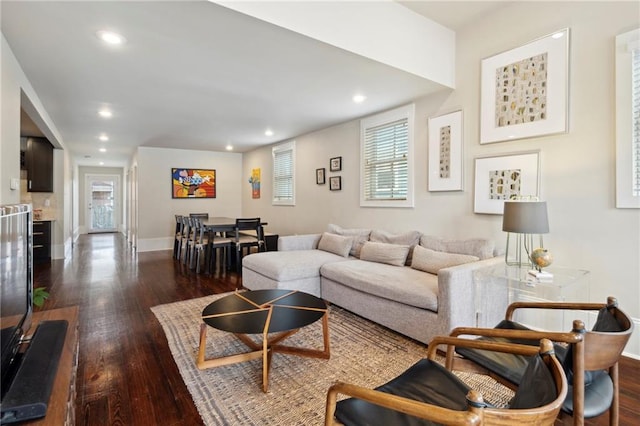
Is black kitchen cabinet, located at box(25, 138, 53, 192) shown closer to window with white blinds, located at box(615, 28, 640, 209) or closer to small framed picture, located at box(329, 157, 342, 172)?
small framed picture, located at box(329, 157, 342, 172)

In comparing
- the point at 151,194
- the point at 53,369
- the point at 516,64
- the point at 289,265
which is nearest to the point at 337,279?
the point at 289,265

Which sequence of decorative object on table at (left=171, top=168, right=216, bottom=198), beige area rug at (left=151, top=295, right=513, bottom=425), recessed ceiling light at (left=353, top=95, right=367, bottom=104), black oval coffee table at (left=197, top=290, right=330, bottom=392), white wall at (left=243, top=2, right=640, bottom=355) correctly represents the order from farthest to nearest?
1. decorative object on table at (left=171, top=168, right=216, bottom=198)
2. recessed ceiling light at (left=353, top=95, right=367, bottom=104)
3. white wall at (left=243, top=2, right=640, bottom=355)
4. black oval coffee table at (left=197, top=290, right=330, bottom=392)
5. beige area rug at (left=151, top=295, right=513, bottom=425)

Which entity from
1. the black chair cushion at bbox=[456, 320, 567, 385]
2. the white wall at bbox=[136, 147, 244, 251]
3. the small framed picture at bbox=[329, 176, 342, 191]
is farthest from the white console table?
the white wall at bbox=[136, 147, 244, 251]

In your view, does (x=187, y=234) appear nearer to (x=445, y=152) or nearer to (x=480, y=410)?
(x=445, y=152)

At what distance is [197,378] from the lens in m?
2.10

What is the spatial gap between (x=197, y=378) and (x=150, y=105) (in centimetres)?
374

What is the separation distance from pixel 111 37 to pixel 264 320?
2.53 metres

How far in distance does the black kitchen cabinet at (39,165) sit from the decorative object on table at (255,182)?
13.6ft

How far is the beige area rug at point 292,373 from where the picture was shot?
178 centimetres

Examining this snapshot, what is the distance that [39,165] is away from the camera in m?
6.48

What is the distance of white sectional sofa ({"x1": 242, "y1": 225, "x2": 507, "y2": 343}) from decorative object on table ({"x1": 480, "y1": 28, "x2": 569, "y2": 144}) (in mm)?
1126

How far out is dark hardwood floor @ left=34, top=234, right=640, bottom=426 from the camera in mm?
1784

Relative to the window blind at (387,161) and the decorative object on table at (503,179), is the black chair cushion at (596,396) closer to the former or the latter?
the decorative object on table at (503,179)

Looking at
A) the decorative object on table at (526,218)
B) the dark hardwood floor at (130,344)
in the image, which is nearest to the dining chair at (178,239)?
the dark hardwood floor at (130,344)
